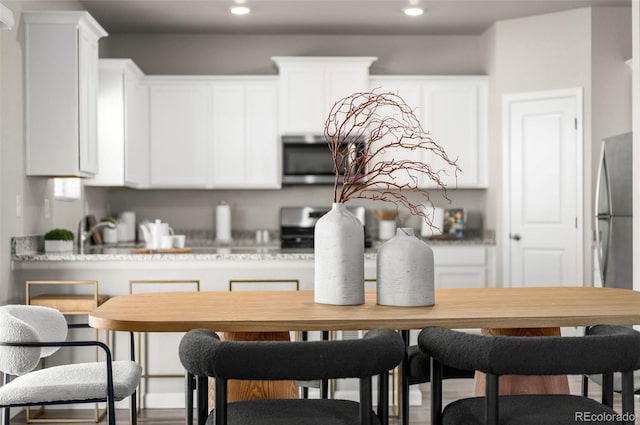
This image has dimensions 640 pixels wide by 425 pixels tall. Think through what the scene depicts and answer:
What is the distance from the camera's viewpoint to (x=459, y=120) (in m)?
6.08

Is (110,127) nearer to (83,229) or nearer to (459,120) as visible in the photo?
(83,229)

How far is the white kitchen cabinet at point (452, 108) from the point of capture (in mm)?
6070

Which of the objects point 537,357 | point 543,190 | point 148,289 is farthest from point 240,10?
point 537,357

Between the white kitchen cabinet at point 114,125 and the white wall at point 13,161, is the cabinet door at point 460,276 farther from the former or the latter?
the white wall at point 13,161

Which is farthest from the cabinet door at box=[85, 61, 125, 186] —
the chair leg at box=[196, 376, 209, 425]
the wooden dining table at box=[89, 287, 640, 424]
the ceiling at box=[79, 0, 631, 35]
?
the chair leg at box=[196, 376, 209, 425]

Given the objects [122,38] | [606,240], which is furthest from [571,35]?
[122,38]

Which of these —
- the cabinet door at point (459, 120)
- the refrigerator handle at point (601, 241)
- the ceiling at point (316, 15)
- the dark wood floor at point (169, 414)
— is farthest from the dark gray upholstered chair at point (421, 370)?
the cabinet door at point (459, 120)

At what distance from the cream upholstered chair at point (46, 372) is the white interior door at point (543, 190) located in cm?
378

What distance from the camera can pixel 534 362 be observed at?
174 centimetres

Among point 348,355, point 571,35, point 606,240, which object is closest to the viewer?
point 348,355

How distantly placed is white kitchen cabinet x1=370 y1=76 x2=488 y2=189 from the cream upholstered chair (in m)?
3.71

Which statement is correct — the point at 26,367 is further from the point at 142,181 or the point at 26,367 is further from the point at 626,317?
the point at 142,181

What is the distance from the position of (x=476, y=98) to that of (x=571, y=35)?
872 mm

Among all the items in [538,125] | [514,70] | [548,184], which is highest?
[514,70]
